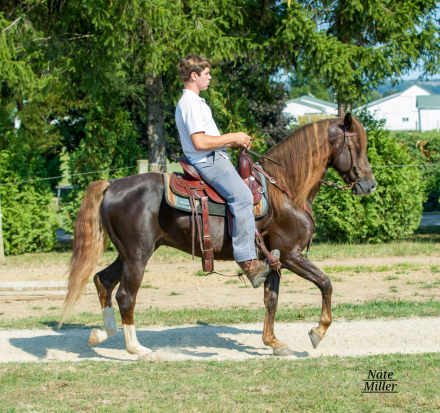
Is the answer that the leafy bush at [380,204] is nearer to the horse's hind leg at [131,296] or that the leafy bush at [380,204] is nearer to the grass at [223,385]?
the grass at [223,385]

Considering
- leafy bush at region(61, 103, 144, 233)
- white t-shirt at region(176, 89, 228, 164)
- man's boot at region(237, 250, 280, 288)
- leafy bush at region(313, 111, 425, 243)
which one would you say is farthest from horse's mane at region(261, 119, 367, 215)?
leafy bush at region(61, 103, 144, 233)

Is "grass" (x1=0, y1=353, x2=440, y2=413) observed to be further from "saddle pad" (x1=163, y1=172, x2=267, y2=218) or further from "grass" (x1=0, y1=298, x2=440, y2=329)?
"grass" (x1=0, y1=298, x2=440, y2=329)

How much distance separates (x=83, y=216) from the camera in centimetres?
555

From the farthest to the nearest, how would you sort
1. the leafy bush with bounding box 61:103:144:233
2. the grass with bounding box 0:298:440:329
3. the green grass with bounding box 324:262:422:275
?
the leafy bush with bounding box 61:103:144:233, the green grass with bounding box 324:262:422:275, the grass with bounding box 0:298:440:329

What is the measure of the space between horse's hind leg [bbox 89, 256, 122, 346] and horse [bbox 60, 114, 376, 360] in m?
0.02

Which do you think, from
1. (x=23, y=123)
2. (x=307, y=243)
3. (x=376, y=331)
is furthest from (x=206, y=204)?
(x=23, y=123)

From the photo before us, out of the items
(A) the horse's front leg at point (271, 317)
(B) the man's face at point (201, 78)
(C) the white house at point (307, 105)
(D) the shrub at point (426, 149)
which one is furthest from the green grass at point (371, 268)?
(C) the white house at point (307, 105)

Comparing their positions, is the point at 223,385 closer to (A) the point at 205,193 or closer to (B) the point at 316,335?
(B) the point at 316,335

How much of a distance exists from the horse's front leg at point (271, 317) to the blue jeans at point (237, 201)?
2.04 ft

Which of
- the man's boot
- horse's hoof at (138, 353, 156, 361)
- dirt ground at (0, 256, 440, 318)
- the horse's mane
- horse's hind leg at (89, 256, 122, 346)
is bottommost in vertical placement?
dirt ground at (0, 256, 440, 318)

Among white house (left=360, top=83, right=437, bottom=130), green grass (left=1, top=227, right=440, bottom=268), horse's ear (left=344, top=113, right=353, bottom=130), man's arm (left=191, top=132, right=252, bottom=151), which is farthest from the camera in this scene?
white house (left=360, top=83, right=437, bottom=130)

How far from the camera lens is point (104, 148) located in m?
13.7

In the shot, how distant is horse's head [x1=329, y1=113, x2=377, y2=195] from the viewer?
215 inches

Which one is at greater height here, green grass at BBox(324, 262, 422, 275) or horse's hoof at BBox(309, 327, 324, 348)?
horse's hoof at BBox(309, 327, 324, 348)
